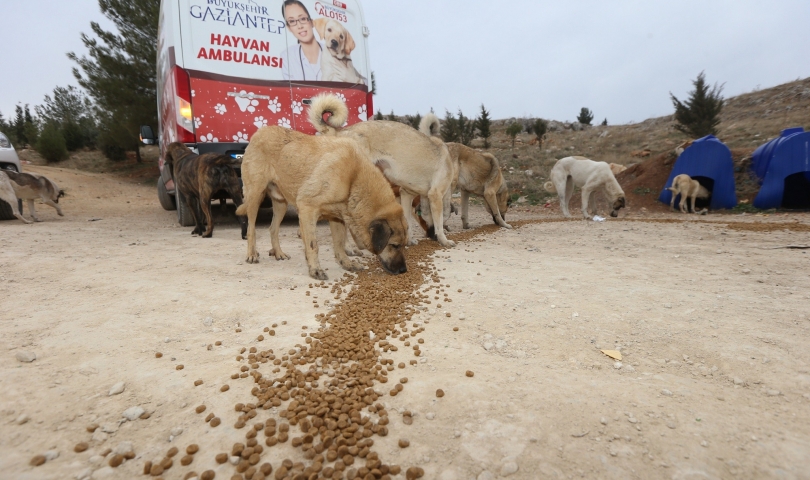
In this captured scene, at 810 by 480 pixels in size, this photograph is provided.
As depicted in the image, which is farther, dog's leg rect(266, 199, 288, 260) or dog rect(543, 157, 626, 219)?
dog rect(543, 157, 626, 219)

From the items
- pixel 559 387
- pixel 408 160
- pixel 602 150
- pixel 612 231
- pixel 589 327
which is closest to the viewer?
pixel 559 387

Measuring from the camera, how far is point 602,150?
75.9 feet

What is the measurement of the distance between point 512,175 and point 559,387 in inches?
666

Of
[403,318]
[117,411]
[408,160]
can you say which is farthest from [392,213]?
[117,411]

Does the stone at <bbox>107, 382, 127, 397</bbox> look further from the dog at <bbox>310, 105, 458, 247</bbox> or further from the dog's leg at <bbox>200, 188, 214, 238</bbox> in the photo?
the dog's leg at <bbox>200, 188, 214, 238</bbox>

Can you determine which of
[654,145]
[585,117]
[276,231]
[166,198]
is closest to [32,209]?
[166,198]

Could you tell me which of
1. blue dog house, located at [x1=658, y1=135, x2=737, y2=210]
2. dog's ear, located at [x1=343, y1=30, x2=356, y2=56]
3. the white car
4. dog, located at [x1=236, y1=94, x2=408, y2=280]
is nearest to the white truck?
dog's ear, located at [x1=343, y1=30, x2=356, y2=56]

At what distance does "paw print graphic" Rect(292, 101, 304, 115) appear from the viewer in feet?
24.8

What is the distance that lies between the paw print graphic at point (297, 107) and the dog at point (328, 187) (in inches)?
118

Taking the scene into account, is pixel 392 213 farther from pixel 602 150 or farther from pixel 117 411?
pixel 602 150

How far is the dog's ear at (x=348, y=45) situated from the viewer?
26.4ft

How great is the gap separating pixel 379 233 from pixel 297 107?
4781mm

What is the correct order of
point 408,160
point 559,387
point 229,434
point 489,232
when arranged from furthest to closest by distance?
point 489,232 → point 408,160 → point 559,387 → point 229,434

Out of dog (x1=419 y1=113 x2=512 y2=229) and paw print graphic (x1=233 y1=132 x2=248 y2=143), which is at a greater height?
paw print graphic (x1=233 y1=132 x2=248 y2=143)
